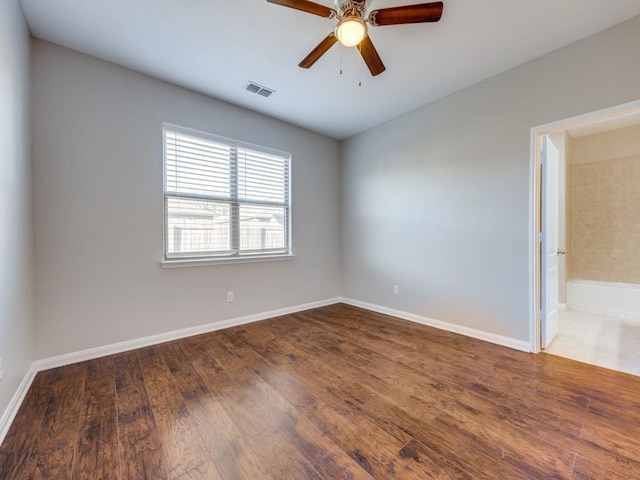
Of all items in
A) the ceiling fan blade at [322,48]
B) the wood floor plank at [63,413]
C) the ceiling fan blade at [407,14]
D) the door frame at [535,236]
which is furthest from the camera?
the door frame at [535,236]

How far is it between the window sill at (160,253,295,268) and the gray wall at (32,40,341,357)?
7 cm

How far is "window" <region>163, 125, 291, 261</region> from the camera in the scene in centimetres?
296

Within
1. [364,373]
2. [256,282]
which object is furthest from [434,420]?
[256,282]

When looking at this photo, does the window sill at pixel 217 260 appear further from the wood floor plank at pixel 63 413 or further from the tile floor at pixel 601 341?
the tile floor at pixel 601 341

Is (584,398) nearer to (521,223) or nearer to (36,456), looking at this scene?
(521,223)

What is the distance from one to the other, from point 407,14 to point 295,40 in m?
1.01

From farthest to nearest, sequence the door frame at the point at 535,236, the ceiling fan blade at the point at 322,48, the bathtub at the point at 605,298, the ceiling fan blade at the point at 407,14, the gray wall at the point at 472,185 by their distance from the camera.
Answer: the bathtub at the point at 605,298
the door frame at the point at 535,236
the gray wall at the point at 472,185
the ceiling fan blade at the point at 322,48
the ceiling fan blade at the point at 407,14

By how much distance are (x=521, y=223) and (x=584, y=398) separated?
149 centimetres

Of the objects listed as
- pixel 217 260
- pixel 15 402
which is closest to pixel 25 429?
pixel 15 402

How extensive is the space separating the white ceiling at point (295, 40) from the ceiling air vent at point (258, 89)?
0.07 metres

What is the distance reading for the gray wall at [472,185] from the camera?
228 centimetres

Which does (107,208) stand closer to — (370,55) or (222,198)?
(222,198)

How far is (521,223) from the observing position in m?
2.62

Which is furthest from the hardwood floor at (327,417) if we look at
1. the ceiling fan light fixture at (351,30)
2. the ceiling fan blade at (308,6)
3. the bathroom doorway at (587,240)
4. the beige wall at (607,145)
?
the beige wall at (607,145)
